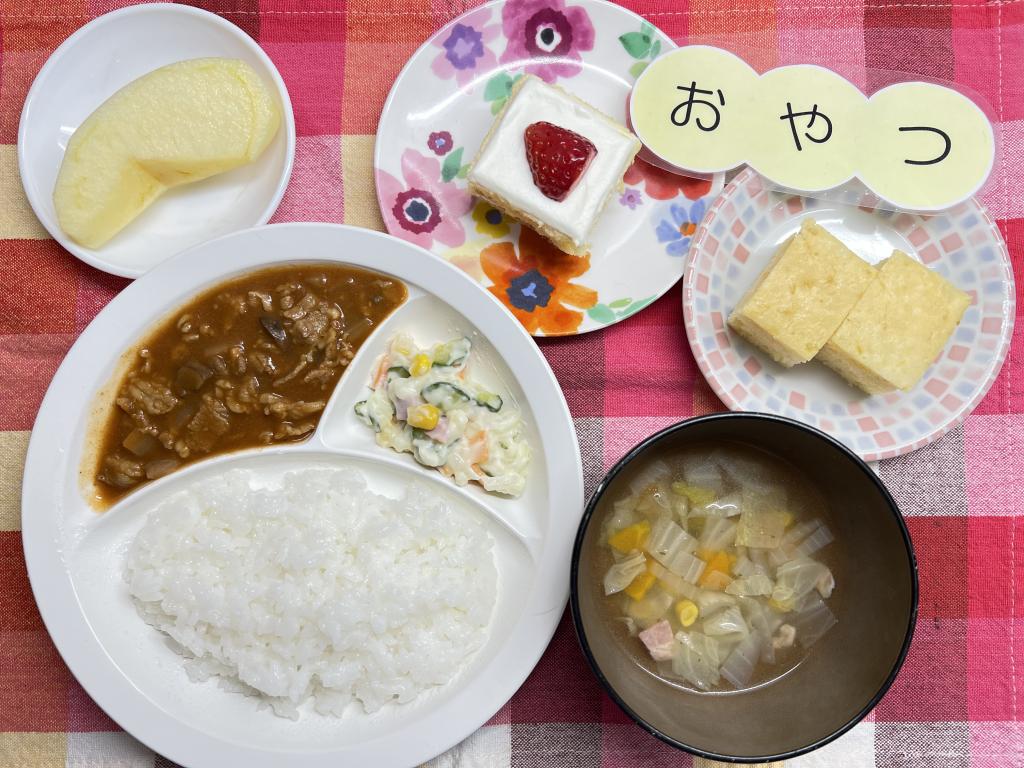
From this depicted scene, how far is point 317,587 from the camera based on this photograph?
7.74ft

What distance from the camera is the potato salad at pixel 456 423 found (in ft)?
Answer: 7.93

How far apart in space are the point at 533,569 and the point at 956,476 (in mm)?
1458

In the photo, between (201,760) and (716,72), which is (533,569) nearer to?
(201,760)

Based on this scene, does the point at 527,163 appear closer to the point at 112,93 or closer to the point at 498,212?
the point at 498,212

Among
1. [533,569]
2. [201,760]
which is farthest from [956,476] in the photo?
[201,760]

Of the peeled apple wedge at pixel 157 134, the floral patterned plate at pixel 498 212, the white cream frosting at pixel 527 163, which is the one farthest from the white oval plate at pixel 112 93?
the white cream frosting at pixel 527 163

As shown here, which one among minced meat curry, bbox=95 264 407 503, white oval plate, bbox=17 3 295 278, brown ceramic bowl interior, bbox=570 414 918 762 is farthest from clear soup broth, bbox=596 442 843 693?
white oval plate, bbox=17 3 295 278

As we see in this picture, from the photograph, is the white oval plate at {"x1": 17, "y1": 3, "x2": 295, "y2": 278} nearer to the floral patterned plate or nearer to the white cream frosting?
the floral patterned plate

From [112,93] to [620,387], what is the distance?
78.1 inches

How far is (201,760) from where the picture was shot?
235 cm

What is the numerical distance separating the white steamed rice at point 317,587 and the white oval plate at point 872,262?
1.00 metres

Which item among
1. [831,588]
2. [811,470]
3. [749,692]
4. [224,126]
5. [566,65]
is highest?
[566,65]

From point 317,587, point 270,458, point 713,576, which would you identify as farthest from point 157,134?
point 713,576

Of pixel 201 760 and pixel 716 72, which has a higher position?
pixel 716 72
